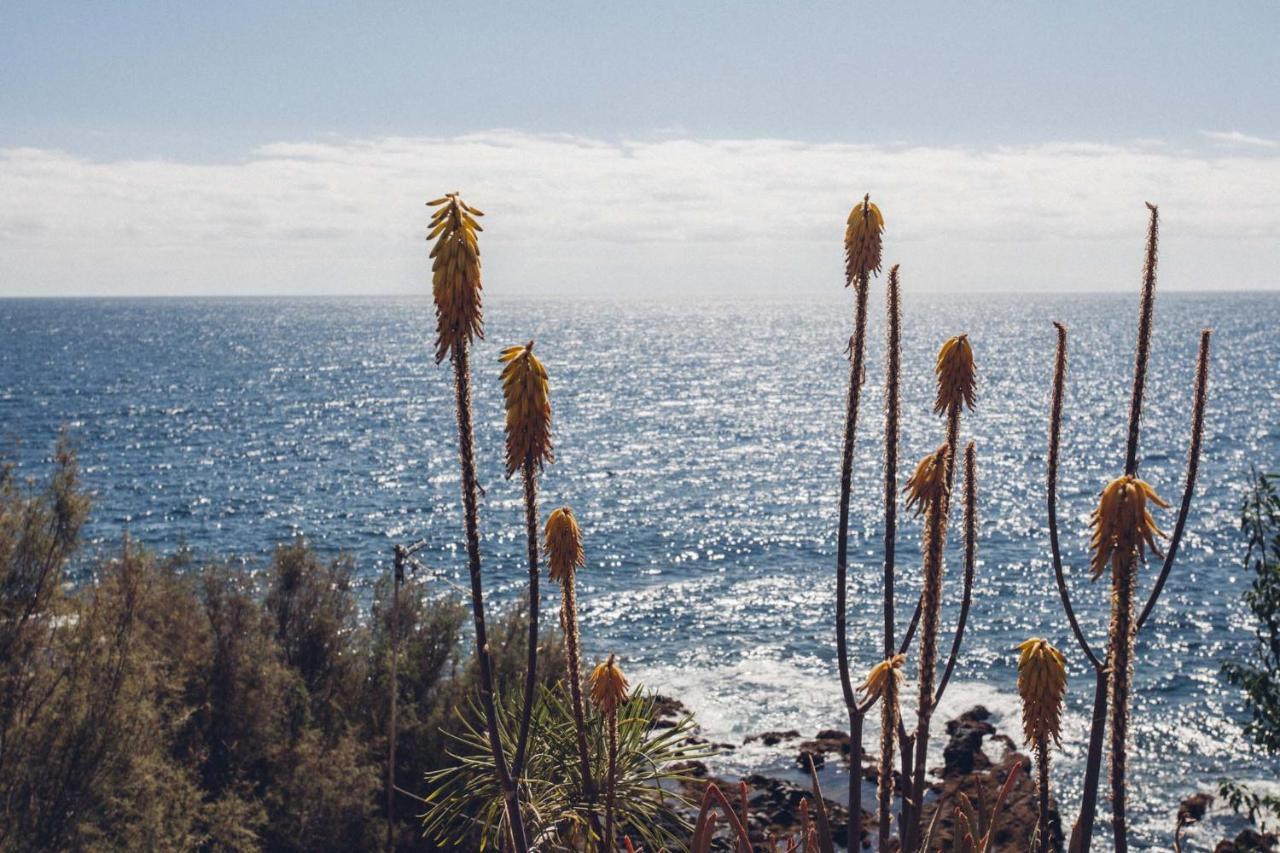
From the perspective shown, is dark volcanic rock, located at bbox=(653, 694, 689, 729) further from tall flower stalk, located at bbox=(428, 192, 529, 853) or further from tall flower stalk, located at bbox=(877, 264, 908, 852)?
tall flower stalk, located at bbox=(428, 192, 529, 853)

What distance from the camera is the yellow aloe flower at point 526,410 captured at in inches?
167

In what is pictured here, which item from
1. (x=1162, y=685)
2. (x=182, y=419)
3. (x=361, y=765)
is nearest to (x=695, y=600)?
(x=1162, y=685)

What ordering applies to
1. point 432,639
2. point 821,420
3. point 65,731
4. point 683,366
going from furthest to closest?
point 683,366, point 821,420, point 432,639, point 65,731

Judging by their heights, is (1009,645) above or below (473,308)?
below

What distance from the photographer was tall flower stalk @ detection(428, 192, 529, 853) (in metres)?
3.96

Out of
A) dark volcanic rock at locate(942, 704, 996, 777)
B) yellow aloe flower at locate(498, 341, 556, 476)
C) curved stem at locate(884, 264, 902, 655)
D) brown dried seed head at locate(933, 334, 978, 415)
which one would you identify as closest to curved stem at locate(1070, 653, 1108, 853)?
curved stem at locate(884, 264, 902, 655)

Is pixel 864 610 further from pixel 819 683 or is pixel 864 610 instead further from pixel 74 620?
pixel 74 620

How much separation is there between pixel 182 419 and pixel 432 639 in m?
80.2

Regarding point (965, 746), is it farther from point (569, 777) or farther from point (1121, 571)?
point (1121, 571)

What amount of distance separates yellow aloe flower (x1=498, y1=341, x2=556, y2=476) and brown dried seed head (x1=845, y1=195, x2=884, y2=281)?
1.83 metres

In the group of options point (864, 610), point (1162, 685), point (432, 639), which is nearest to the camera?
point (432, 639)

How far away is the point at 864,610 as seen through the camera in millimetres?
45688

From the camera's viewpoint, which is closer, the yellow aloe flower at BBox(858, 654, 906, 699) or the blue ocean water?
the yellow aloe flower at BBox(858, 654, 906, 699)

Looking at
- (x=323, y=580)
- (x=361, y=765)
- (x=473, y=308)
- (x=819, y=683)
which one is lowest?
(x=819, y=683)
